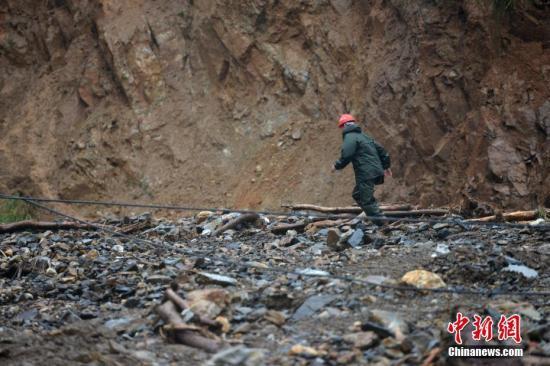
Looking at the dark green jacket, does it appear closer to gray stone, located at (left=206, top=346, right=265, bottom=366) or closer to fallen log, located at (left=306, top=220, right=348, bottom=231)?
fallen log, located at (left=306, top=220, right=348, bottom=231)

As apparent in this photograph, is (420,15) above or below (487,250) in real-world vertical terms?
above

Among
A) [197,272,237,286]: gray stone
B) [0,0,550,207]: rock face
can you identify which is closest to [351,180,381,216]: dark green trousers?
[0,0,550,207]: rock face

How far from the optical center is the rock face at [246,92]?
507 inches

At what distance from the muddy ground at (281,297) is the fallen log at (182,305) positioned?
121 mm

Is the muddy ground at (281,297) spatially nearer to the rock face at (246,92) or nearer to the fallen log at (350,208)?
the fallen log at (350,208)

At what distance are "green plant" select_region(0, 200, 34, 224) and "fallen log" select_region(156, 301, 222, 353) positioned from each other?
11.1 m

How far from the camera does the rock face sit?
1287 centimetres

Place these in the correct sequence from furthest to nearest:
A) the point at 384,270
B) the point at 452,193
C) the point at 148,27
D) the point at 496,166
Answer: the point at 148,27 → the point at 452,193 → the point at 496,166 → the point at 384,270

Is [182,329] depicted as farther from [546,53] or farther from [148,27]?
[148,27]

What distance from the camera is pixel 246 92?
16625mm

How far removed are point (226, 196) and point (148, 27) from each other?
436 cm

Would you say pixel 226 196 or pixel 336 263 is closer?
pixel 336 263

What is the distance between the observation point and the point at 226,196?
51.3 ft

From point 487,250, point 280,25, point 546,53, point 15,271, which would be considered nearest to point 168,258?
point 15,271
